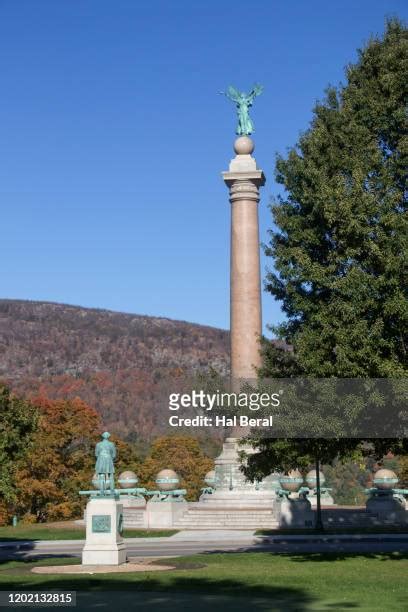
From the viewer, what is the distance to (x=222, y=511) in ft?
152

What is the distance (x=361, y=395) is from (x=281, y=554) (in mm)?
8295

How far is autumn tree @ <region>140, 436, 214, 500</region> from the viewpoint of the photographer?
241 ft

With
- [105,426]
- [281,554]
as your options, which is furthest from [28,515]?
[105,426]

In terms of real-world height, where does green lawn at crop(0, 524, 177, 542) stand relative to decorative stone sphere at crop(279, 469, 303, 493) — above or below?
below

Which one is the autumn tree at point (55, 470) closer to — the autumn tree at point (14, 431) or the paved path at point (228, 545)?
the paved path at point (228, 545)

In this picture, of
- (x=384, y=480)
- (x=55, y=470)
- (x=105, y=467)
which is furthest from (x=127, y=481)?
(x=105, y=467)

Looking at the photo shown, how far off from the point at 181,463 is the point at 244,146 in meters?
33.1

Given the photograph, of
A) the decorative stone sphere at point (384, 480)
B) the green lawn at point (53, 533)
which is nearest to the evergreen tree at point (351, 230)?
the green lawn at point (53, 533)

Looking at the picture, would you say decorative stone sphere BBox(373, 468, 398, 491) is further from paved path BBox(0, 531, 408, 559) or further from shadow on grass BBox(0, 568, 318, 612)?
shadow on grass BBox(0, 568, 318, 612)

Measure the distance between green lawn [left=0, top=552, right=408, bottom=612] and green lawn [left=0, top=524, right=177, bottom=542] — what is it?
1381cm

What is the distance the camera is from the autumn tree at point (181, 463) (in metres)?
73.6

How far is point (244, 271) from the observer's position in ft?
164

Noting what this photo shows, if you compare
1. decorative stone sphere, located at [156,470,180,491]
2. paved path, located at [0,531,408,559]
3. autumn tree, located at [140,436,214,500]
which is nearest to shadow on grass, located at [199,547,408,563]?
paved path, located at [0,531,408,559]

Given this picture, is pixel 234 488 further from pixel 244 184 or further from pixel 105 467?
pixel 105 467
